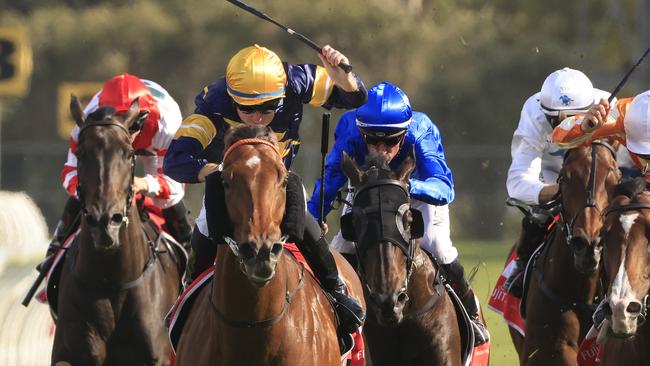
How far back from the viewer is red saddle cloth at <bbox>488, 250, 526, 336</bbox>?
349 inches

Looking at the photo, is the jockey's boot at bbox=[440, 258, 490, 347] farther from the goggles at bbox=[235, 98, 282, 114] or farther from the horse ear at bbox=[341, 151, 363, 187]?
the goggles at bbox=[235, 98, 282, 114]

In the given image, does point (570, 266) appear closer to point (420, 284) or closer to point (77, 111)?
point (420, 284)

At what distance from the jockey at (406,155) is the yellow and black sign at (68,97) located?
546 inches

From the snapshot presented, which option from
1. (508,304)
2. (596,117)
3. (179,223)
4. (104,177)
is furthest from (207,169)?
(508,304)

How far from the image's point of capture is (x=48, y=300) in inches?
340

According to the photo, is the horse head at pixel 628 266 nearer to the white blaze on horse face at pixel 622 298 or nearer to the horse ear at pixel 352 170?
the white blaze on horse face at pixel 622 298

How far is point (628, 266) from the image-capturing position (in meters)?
5.75

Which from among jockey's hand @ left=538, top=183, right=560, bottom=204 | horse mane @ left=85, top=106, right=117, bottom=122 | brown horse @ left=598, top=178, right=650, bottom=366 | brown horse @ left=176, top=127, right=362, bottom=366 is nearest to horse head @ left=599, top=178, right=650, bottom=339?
brown horse @ left=598, top=178, right=650, bottom=366

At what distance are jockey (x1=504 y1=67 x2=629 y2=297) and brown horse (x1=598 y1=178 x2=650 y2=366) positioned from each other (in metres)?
2.40

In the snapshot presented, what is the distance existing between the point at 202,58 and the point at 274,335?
103 feet

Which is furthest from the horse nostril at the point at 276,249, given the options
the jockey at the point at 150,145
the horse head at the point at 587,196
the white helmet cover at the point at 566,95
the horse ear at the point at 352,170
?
the white helmet cover at the point at 566,95

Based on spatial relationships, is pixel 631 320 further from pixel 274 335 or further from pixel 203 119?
pixel 203 119

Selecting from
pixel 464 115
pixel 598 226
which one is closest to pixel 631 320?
pixel 598 226

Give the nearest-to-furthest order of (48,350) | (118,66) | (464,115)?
(48,350), (464,115), (118,66)
